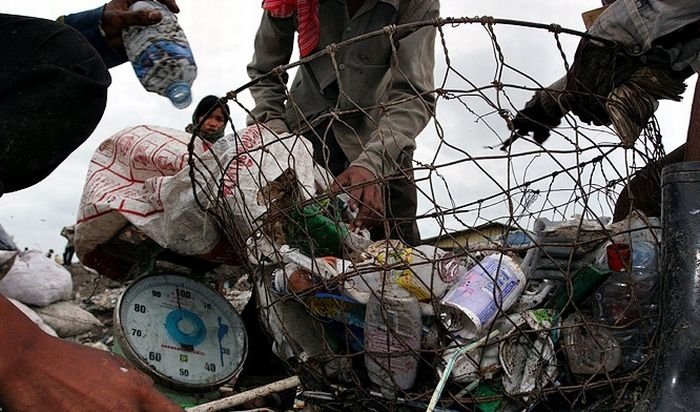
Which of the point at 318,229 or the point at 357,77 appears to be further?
the point at 357,77

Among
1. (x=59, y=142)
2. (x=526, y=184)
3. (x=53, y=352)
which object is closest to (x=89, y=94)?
(x=59, y=142)

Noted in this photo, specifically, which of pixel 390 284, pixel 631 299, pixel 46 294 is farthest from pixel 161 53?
pixel 46 294

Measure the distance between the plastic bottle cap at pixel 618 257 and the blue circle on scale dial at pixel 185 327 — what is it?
2.80ft

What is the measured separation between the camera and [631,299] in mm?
1151

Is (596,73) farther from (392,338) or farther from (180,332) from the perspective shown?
(180,332)

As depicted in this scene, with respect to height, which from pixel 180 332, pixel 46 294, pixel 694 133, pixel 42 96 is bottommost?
pixel 46 294

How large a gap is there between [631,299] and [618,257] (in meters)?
0.08

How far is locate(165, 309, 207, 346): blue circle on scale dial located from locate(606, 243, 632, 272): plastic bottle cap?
85 centimetres

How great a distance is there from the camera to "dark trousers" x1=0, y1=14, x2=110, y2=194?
0.91 meters

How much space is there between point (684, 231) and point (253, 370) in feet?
3.71

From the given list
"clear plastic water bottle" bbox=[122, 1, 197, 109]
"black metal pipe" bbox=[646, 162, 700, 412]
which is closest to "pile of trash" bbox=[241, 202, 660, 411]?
"black metal pipe" bbox=[646, 162, 700, 412]

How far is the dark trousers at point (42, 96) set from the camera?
91 centimetres

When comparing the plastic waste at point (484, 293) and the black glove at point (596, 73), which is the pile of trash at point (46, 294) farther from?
the black glove at point (596, 73)

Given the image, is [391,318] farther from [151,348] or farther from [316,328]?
[151,348]
